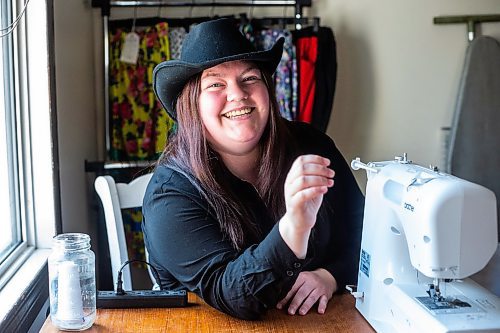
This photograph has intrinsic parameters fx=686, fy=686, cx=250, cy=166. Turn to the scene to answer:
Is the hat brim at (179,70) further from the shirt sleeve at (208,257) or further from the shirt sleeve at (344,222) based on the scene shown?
the shirt sleeve at (344,222)

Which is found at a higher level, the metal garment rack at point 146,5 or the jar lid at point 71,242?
the metal garment rack at point 146,5

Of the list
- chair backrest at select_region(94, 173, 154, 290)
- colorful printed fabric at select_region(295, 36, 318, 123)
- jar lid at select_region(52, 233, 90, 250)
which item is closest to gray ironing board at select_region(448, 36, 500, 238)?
colorful printed fabric at select_region(295, 36, 318, 123)

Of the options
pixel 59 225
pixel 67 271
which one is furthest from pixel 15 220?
pixel 67 271

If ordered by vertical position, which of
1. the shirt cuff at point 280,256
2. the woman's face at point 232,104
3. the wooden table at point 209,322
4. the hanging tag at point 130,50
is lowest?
the wooden table at point 209,322

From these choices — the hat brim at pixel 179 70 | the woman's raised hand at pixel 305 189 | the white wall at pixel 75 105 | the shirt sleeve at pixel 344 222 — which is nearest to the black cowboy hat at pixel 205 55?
the hat brim at pixel 179 70

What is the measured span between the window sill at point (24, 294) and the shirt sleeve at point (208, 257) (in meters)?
0.34

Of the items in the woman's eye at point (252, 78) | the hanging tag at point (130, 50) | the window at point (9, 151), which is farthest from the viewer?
the hanging tag at point (130, 50)

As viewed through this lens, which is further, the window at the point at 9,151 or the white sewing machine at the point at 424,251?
the window at the point at 9,151

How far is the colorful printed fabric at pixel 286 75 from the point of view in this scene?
3027 mm

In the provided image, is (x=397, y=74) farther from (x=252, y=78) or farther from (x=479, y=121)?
(x=252, y=78)

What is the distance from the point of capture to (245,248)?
5.15ft

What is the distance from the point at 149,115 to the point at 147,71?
0.64 feet

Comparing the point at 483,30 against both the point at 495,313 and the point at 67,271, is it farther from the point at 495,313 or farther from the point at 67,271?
the point at 67,271

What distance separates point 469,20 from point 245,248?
2.20 meters
